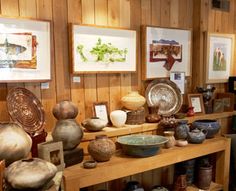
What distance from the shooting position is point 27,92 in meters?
1.88

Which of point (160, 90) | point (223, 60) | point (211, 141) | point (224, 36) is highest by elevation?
point (224, 36)

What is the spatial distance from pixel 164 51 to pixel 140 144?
3.45 ft

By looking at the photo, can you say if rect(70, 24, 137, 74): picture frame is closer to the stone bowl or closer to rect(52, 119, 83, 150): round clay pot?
rect(52, 119, 83, 150): round clay pot

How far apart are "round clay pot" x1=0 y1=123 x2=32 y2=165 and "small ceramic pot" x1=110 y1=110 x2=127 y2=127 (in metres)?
0.93

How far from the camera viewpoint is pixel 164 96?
105 inches

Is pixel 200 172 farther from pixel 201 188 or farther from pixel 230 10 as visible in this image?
pixel 230 10

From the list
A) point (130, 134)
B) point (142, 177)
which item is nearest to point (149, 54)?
point (130, 134)

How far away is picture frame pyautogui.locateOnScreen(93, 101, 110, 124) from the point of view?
7.49 ft

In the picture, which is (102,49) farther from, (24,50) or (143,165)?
(143,165)

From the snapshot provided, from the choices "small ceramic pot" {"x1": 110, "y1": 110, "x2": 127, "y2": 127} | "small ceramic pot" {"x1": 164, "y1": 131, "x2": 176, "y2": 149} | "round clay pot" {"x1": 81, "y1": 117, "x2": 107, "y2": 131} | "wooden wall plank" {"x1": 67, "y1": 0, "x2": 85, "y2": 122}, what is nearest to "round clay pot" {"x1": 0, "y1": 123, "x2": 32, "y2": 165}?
"round clay pot" {"x1": 81, "y1": 117, "x2": 107, "y2": 131}

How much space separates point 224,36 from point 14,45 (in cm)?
233

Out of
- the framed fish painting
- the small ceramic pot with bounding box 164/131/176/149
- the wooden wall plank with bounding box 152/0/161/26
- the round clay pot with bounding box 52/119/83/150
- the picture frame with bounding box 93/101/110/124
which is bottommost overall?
the small ceramic pot with bounding box 164/131/176/149

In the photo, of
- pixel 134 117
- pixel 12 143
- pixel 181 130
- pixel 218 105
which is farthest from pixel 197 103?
pixel 12 143

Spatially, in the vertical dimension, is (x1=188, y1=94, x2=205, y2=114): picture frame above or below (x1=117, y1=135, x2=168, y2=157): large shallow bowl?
above
